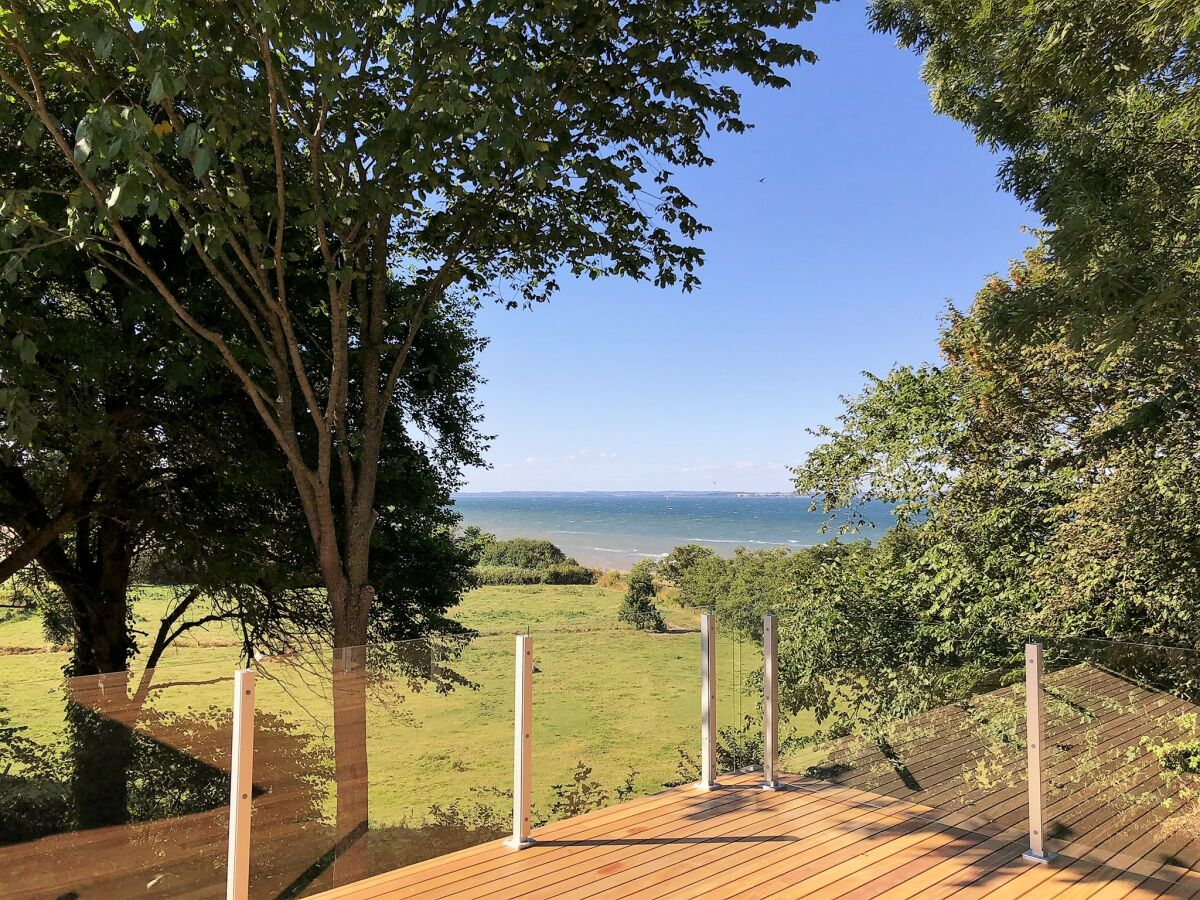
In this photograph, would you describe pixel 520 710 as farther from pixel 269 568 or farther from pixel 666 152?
pixel 666 152

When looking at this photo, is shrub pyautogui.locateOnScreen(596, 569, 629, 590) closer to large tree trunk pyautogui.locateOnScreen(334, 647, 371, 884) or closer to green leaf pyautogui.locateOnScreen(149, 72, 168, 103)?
large tree trunk pyautogui.locateOnScreen(334, 647, 371, 884)

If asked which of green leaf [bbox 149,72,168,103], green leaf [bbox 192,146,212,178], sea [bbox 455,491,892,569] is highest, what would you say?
green leaf [bbox 149,72,168,103]

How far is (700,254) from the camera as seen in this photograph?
559cm

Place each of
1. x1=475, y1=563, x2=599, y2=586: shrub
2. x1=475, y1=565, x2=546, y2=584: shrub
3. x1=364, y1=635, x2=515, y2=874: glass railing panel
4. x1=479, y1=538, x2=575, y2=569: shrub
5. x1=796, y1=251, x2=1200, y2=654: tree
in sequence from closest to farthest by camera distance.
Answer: x1=364, y1=635, x2=515, y2=874: glass railing panel, x1=796, y1=251, x2=1200, y2=654: tree, x1=475, y1=563, x2=599, y2=586: shrub, x1=475, y1=565, x2=546, y2=584: shrub, x1=479, y1=538, x2=575, y2=569: shrub

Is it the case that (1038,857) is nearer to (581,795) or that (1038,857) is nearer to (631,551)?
(581,795)

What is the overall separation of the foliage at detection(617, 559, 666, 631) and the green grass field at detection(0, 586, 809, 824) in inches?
4.1

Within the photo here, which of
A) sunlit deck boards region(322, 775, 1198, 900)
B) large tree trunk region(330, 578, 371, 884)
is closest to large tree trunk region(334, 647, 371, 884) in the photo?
large tree trunk region(330, 578, 371, 884)

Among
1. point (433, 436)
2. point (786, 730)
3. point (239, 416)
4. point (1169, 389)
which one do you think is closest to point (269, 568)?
point (239, 416)

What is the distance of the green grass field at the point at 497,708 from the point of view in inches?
122

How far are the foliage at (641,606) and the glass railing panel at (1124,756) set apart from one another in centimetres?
195

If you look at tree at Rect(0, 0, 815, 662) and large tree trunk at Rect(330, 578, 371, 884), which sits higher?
tree at Rect(0, 0, 815, 662)

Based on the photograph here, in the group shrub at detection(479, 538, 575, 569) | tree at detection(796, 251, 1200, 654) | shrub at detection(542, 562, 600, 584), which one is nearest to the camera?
tree at detection(796, 251, 1200, 654)

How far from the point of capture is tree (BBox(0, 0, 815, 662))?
3330 millimetres

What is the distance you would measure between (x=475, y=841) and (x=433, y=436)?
498 centimetres
